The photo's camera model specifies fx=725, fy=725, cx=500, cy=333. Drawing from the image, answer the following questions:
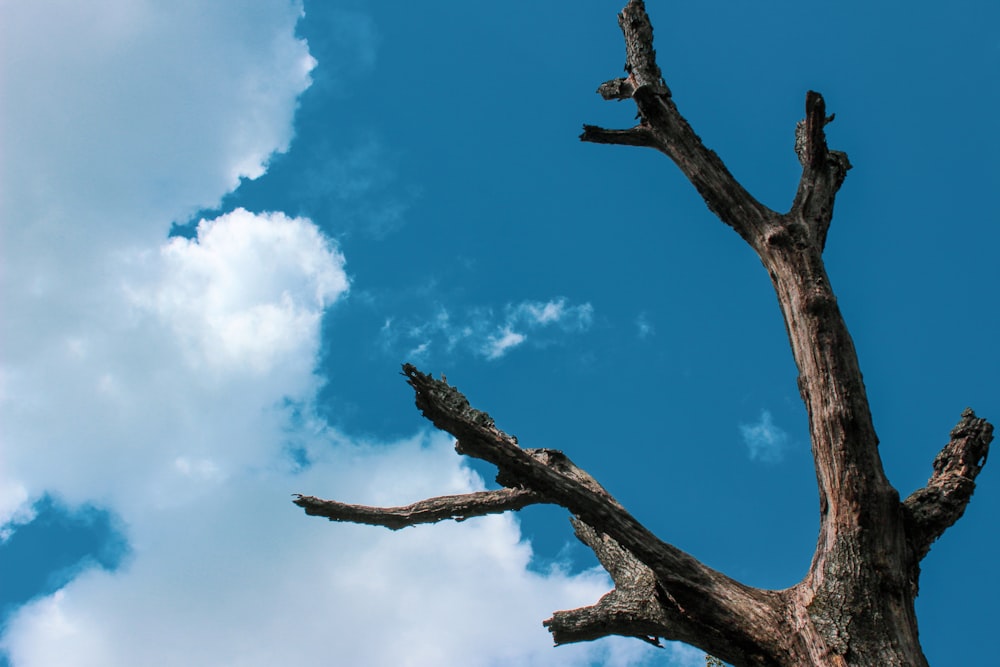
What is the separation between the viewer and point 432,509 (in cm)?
638

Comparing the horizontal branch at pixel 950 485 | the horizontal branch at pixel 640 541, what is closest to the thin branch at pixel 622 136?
the horizontal branch at pixel 640 541

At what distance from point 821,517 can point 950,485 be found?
3.31ft

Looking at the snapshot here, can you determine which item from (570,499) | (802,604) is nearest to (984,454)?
(802,604)

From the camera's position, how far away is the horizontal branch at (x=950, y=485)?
5086 mm

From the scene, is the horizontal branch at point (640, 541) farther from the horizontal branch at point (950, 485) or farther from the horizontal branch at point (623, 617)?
the horizontal branch at point (950, 485)

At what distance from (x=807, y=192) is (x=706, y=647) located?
142 inches

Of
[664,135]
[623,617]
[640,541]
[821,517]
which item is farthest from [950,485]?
[664,135]

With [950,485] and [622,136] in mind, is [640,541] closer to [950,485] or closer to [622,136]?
[950,485]

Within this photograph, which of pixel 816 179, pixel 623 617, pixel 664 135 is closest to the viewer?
pixel 623 617

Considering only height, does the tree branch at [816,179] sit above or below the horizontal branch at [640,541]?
above

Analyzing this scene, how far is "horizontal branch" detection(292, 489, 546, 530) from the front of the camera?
20.5ft

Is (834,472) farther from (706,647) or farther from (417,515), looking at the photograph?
(417,515)

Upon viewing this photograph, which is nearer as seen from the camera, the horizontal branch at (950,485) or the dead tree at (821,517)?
the dead tree at (821,517)

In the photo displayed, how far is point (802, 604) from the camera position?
4824 millimetres
